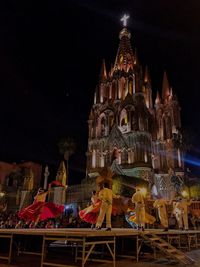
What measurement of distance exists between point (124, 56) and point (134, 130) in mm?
20272

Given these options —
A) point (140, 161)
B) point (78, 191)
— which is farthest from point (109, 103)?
point (78, 191)

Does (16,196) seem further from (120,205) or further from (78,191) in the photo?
(120,205)

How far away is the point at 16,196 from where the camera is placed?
34.6 metres

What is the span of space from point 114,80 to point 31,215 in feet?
141

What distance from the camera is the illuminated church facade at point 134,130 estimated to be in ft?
139

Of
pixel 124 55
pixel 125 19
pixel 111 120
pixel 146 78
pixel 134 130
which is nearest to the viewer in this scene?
pixel 134 130

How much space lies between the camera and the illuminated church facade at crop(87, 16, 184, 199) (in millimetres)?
42281

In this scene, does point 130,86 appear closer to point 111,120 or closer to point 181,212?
point 111,120

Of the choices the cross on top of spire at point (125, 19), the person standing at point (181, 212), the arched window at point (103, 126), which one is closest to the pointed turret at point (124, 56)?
the cross on top of spire at point (125, 19)

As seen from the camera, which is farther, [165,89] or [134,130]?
[165,89]

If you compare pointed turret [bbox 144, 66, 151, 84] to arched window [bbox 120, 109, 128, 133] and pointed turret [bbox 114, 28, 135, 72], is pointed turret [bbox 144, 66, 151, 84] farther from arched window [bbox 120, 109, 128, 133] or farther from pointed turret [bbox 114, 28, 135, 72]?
arched window [bbox 120, 109, 128, 133]

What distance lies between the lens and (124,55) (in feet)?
181

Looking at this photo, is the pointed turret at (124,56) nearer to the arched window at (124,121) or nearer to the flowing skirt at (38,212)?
the arched window at (124,121)

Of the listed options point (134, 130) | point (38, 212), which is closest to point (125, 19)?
point (134, 130)
